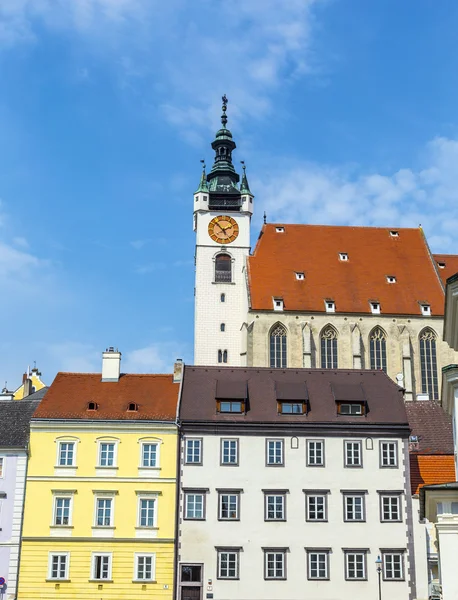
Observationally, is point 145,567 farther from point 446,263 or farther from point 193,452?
point 446,263

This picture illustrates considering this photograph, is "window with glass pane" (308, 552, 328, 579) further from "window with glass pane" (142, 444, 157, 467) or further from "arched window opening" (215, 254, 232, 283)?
"arched window opening" (215, 254, 232, 283)

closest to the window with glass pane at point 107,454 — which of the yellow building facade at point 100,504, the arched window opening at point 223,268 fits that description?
the yellow building facade at point 100,504

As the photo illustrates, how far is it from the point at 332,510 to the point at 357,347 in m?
34.0

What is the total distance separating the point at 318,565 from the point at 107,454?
36.9ft

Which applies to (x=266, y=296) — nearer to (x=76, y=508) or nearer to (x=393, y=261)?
(x=393, y=261)

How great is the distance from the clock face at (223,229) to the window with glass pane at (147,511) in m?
43.3

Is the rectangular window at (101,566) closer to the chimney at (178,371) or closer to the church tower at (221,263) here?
the chimney at (178,371)

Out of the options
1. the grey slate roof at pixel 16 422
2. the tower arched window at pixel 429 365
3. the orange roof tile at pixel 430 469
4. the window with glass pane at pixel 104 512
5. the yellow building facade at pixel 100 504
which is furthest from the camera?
the tower arched window at pixel 429 365

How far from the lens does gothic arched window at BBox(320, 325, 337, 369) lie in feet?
244

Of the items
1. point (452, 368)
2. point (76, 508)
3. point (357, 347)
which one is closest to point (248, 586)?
point (76, 508)

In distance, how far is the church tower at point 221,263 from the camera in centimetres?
7831

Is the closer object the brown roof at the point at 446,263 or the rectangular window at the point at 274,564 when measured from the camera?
the rectangular window at the point at 274,564

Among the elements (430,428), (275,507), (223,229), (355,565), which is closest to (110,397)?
(275,507)

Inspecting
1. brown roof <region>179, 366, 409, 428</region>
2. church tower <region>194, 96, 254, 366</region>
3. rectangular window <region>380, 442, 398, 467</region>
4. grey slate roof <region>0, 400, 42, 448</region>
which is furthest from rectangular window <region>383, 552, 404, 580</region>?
church tower <region>194, 96, 254, 366</region>
